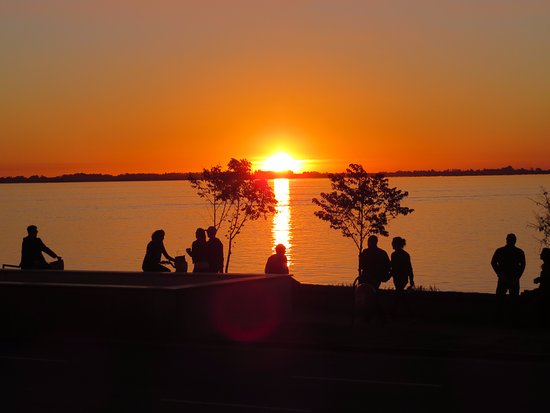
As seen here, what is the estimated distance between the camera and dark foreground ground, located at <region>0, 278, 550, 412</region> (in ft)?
36.1

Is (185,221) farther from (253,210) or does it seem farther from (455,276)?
(253,210)

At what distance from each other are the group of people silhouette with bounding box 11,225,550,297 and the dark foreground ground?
2.61 ft

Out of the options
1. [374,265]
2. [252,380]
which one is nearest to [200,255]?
[374,265]

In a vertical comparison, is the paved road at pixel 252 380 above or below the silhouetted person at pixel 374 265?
below

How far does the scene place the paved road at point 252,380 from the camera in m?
10.9

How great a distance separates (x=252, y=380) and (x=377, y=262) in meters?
6.67

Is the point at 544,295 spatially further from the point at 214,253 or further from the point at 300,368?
the point at 300,368

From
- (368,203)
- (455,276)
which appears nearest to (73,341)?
(368,203)

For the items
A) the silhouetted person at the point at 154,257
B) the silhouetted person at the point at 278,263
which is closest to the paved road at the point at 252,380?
the silhouetted person at the point at 154,257

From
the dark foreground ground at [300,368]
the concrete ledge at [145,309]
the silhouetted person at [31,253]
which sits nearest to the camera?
the dark foreground ground at [300,368]

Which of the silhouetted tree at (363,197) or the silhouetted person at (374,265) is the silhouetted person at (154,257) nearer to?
the silhouetted person at (374,265)

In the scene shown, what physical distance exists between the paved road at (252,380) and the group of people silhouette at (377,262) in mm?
3463

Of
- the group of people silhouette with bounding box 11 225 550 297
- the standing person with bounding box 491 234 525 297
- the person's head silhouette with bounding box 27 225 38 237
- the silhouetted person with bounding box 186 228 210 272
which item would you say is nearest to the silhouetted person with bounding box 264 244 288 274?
the group of people silhouette with bounding box 11 225 550 297

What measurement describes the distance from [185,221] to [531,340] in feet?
428
